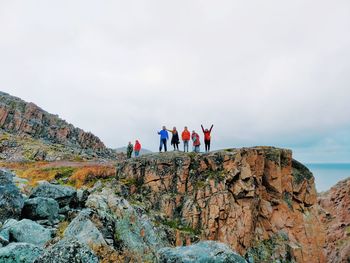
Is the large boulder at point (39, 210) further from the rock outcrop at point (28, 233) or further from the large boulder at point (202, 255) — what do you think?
the large boulder at point (202, 255)

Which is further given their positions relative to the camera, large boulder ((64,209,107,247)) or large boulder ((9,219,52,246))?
large boulder ((9,219,52,246))

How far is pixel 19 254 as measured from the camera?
10359 mm

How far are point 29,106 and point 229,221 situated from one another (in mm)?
95857

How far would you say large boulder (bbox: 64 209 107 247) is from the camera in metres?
12.6

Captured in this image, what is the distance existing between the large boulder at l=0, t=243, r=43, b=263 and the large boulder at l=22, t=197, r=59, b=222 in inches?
293

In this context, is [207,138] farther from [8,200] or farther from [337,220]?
[337,220]

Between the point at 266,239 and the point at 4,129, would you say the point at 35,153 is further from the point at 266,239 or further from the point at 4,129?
the point at 266,239

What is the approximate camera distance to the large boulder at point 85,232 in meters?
12.6

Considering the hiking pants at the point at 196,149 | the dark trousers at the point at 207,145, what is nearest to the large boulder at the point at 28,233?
the hiking pants at the point at 196,149

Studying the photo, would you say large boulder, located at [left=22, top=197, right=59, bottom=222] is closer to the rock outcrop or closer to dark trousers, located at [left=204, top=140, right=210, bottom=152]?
the rock outcrop

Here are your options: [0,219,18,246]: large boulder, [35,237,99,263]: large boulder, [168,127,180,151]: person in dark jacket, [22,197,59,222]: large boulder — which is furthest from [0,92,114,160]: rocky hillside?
[35,237,99,263]: large boulder

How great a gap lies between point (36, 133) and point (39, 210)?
9520 cm

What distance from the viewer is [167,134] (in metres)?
45.4

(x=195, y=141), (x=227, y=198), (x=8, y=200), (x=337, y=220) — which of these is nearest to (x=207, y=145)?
(x=195, y=141)
